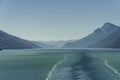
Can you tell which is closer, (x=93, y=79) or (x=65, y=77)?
(x=93, y=79)

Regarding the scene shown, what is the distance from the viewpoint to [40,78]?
97125mm

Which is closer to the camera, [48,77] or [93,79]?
[93,79]

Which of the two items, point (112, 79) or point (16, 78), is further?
point (16, 78)

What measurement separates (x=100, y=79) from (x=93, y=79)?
2.34 meters

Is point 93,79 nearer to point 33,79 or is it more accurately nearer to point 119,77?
point 119,77

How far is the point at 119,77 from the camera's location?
9462 cm

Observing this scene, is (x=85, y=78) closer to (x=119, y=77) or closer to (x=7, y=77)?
(x=119, y=77)

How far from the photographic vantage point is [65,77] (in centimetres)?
9569

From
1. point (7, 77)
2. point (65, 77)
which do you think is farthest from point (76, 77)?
point (7, 77)

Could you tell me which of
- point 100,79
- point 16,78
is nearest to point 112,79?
point 100,79

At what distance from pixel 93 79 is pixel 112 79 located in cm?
503

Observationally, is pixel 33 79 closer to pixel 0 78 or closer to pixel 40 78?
pixel 40 78

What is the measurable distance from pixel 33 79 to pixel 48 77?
4652 millimetres

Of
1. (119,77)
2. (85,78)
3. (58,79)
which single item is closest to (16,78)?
(58,79)
